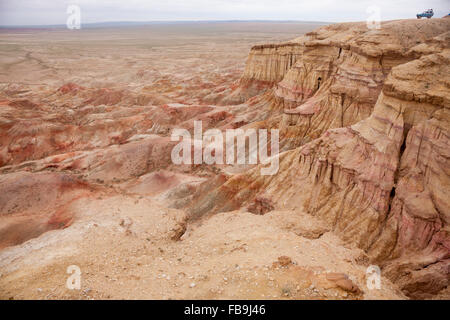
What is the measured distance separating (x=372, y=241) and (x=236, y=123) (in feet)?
91.9

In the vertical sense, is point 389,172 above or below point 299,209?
above

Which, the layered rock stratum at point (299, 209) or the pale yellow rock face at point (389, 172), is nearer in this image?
the layered rock stratum at point (299, 209)

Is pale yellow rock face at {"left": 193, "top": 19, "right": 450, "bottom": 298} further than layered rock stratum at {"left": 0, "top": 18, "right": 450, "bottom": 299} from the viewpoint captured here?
Yes

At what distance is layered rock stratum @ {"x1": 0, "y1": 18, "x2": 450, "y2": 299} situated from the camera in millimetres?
11984

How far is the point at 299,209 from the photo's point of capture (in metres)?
19.7

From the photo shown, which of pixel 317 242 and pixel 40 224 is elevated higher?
pixel 317 242

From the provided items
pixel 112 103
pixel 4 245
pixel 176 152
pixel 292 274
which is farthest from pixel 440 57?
pixel 112 103

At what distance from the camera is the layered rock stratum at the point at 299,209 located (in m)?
12.0

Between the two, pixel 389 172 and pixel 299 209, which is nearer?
pixel 389 172

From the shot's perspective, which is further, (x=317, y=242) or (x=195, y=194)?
(x=195, y=194)

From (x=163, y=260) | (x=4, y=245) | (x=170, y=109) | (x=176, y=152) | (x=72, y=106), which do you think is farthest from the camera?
(x=72, y=106)

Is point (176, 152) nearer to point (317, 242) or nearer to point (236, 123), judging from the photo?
point (236, 123)

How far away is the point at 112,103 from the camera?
67.6 m
